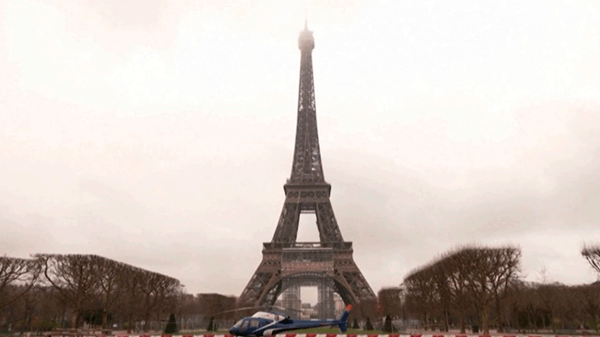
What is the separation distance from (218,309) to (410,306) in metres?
28.5

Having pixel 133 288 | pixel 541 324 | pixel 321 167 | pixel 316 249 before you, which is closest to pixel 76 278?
pixel 133 288

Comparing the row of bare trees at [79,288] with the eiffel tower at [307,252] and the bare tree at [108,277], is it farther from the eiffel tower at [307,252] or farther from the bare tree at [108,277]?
the eiffel tower at [307,252]

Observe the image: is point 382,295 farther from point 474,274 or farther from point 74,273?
point 74,273

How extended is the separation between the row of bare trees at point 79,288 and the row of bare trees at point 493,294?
31.2m

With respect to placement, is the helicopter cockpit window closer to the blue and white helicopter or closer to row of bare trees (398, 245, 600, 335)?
the blue and white helicopter

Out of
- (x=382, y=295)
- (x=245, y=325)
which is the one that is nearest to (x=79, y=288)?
(x=245, y=325)

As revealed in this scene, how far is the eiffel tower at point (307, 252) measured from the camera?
68188 mm

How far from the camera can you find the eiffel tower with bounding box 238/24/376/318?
68.2m

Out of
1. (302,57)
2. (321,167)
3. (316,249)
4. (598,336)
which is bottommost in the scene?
(598,336)

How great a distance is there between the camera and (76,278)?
1734 inches

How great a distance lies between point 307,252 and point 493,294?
109ft

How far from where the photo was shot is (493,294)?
41688mm

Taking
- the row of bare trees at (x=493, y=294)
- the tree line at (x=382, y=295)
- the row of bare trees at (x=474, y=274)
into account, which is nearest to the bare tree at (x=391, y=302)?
the tree line at (x=382, y=295)

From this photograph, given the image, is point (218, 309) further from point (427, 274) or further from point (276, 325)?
point (276, 325)
